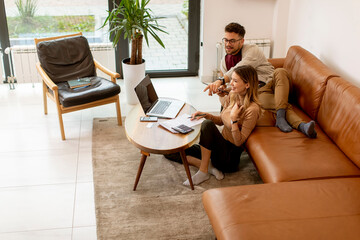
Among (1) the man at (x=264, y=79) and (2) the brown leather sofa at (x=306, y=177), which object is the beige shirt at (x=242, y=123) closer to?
(2) the brown leather sofa at (x=306, y=177)

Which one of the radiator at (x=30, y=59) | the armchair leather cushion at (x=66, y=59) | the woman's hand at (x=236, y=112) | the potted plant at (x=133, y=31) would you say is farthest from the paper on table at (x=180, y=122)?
the radiator at (x=30, y=59)

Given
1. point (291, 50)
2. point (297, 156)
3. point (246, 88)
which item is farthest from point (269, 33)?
point (297, 156)

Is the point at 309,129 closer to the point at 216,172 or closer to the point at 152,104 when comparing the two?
the point at 216,172

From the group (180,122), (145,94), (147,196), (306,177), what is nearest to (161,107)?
(145,94)

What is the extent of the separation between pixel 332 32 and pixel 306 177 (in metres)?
2.03

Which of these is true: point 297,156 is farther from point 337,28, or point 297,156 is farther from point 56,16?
point 56,16

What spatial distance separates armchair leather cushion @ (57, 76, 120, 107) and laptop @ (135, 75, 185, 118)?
26.5 inches

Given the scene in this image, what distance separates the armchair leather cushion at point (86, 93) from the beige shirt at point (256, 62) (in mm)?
1284

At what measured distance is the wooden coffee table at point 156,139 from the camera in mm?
3187

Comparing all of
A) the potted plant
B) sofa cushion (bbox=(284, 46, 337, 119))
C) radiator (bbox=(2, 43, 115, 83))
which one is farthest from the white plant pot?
sofa cushion (bbox=(284, 46, 337, 119))

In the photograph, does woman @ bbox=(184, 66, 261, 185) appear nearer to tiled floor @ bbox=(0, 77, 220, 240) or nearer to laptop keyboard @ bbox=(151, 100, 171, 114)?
laptop keyboard @ bbox=(151, 100, 171, 114)

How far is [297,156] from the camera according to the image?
309 cm

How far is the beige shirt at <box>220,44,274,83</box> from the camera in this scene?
13.1 ft

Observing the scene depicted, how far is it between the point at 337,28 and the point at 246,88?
151 cm
